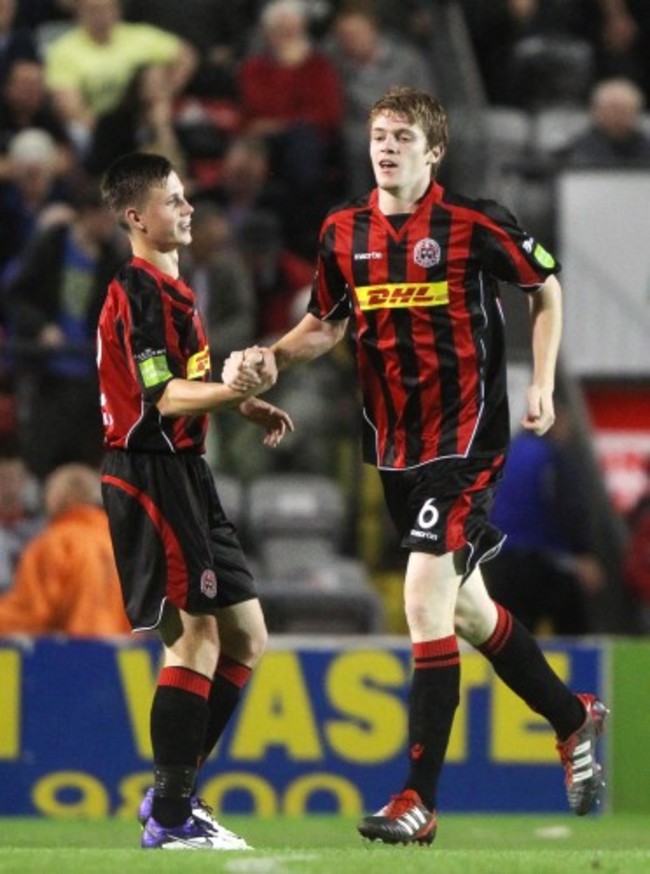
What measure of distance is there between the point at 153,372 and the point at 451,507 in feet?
3.13

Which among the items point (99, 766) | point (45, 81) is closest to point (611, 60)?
point (45, 81)

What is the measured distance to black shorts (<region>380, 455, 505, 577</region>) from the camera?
7.32m

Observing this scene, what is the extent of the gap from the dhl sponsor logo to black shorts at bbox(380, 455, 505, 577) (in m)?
0.47

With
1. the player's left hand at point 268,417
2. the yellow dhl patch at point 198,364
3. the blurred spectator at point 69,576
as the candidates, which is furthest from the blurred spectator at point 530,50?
the yellow dhl patch at point 198,364

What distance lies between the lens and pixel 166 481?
723 centimetres

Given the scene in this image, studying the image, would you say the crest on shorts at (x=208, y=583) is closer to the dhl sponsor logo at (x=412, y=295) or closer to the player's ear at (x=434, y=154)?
the dhl sponsor logo at (x=412, y=295)

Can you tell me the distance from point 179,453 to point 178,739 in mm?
811

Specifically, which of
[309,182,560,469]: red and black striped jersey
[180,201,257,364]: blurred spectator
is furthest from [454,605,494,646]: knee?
[180,201,257,364]: blurred spectator

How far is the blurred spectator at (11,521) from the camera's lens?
11.5 meters

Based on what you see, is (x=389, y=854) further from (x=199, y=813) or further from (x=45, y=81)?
(x=45, y=81)

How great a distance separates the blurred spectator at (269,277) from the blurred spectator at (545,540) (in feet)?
5.09

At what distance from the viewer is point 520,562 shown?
37.9 feet

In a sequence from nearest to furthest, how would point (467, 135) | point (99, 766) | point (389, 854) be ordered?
point (389, 854), point (99, 766), point (467, 135)

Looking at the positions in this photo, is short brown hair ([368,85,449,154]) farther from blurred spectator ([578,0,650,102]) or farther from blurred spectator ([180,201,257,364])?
blurred spectator ([578,0,650,102])
